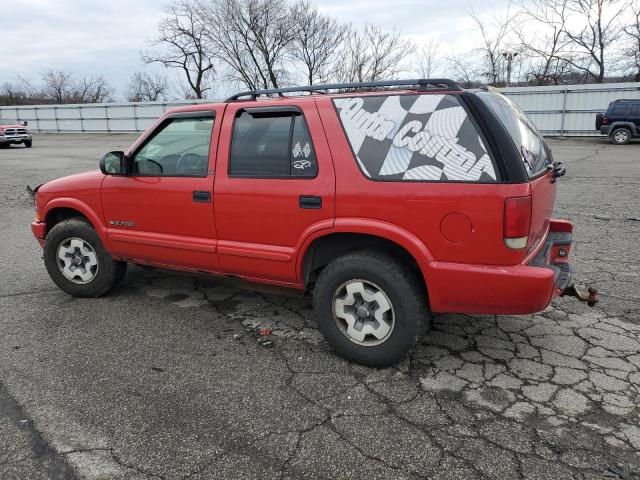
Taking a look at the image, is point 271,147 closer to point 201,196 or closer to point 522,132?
point 201,196

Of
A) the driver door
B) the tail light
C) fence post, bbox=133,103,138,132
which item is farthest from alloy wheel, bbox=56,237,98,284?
fence post, bbox=133,103,138,132

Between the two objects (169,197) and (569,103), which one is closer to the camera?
(169,197)

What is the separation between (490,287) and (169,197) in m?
2.48

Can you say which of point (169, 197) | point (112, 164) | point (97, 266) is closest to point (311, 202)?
point (169, 197)

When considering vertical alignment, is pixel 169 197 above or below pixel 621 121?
below

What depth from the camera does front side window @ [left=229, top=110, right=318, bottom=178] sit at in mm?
3332

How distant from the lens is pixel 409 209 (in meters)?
2.95

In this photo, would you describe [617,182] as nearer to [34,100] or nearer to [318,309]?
[318,309]

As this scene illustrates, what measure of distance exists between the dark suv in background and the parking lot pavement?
56.6 ft

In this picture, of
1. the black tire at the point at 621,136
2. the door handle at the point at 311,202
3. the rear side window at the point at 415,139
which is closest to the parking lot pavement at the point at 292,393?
the door handle at the point at 311,202

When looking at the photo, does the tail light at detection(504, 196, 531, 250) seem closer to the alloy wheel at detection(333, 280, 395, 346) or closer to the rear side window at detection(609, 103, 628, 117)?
the alloy wheel at detection(333, 280, 395, 346)

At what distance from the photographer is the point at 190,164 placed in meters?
3.86

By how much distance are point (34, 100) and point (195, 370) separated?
194 feet

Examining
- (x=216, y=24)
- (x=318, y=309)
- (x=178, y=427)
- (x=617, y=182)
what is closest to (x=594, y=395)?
(x=318, y=309)
